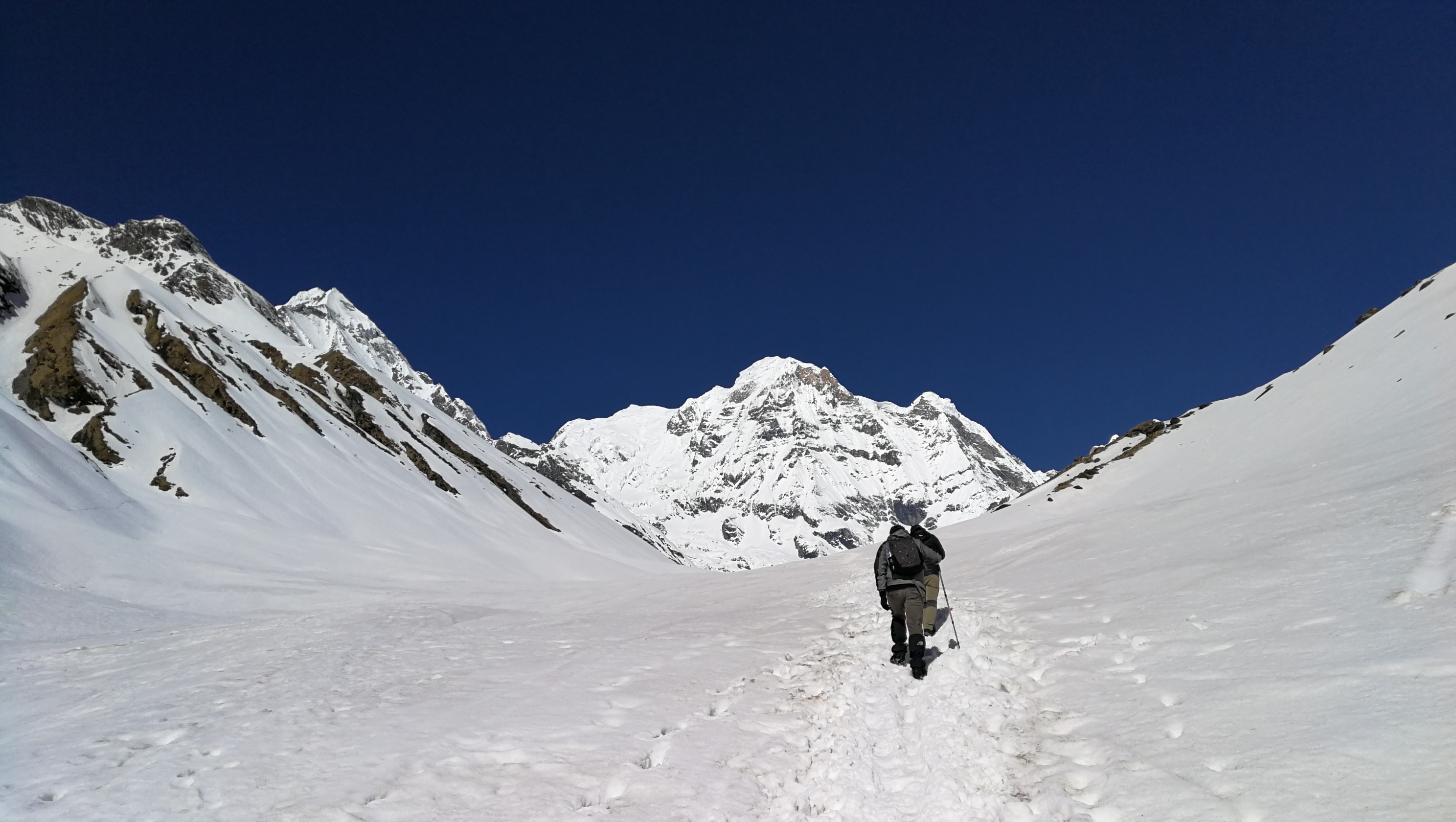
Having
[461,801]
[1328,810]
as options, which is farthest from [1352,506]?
[461,801]

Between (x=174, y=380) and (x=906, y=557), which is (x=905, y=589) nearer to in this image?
(x=906, y=557)

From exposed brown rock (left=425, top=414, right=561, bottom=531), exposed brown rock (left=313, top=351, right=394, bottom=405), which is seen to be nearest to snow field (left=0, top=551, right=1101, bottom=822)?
exposed brown rock (left=425, top=414, right=561, bottom=531)

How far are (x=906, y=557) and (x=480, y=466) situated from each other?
283 feet

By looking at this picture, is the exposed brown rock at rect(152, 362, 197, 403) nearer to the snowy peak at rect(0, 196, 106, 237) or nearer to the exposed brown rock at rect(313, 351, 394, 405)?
the exposed brown rock at rect(313, 351, 394, 405)

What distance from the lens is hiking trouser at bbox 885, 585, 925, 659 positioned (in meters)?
9.72

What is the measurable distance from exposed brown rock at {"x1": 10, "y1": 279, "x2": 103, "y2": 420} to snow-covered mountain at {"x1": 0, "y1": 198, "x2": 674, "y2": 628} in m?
0.10

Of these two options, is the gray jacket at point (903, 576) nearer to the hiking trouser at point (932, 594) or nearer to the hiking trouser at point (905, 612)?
the hiking trouser at point (905, 612)

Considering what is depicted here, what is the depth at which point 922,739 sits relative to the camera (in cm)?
721

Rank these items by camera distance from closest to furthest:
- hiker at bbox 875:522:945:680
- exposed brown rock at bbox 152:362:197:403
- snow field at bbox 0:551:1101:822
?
snow field at bbox 0:551:1101:822 → hiker at bbox 875:522:945:680 → exposed brown rock at bbox 152:362:197:403

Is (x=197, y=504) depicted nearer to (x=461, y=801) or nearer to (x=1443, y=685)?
(x=461, y=801)

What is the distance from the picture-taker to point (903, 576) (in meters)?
10.2

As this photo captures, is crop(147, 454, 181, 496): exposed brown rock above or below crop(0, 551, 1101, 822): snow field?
above

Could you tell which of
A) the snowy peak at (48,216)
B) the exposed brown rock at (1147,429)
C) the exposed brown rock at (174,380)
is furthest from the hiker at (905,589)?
the snowy peak at (48,216)

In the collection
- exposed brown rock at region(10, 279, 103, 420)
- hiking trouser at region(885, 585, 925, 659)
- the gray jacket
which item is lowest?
hiking trouser at region(885, 585, 925, 659)
